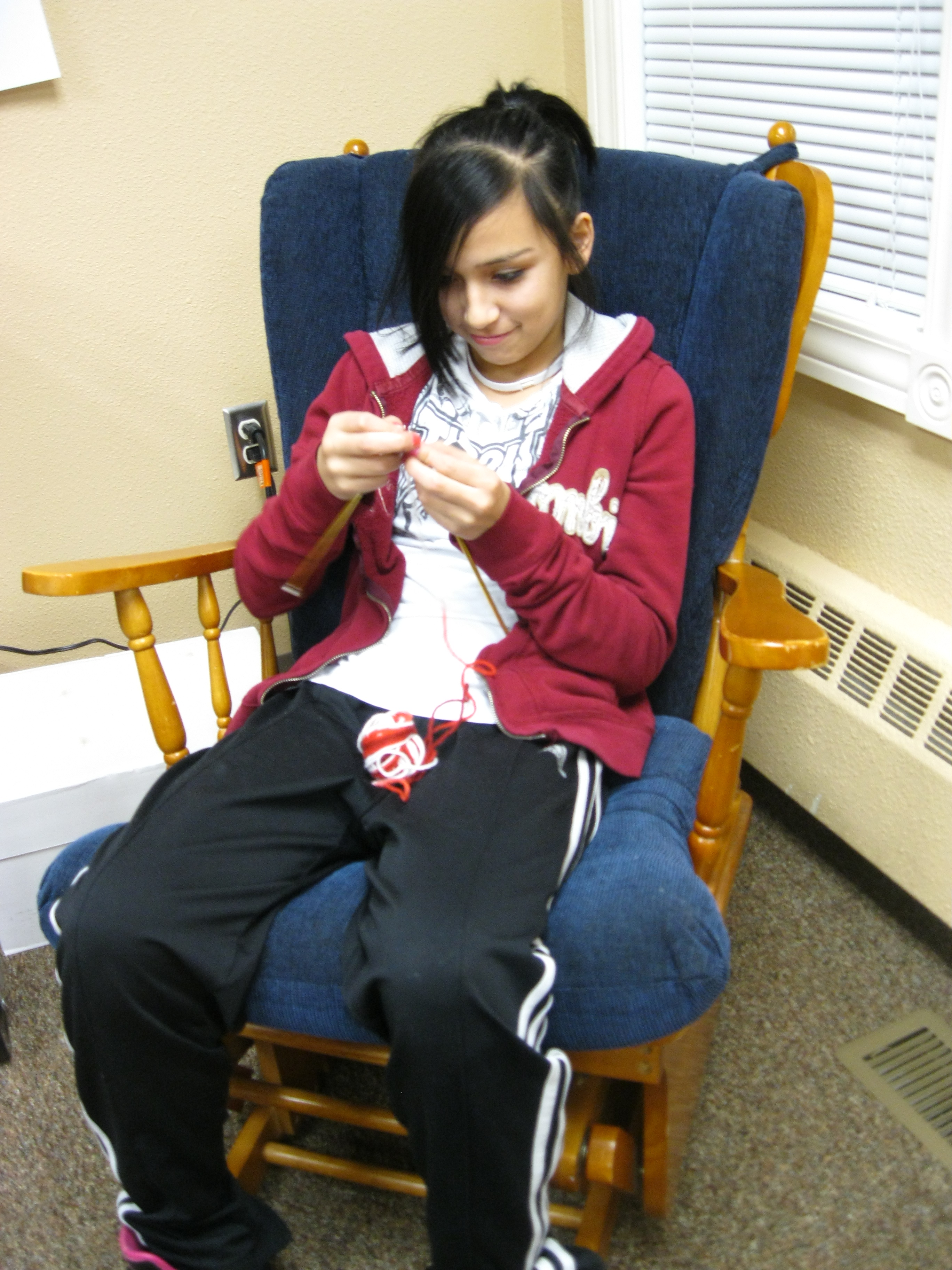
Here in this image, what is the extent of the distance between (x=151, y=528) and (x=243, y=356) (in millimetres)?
336

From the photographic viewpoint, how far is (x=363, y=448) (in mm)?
998

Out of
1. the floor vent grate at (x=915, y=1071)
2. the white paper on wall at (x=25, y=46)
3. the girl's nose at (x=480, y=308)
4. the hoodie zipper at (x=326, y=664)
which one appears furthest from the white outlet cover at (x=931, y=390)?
the white paper on wall at (x=25, y=46)

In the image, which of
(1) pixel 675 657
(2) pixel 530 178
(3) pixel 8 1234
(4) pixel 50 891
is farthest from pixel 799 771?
(3) pixel 8 1234

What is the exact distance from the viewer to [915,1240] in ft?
3.61

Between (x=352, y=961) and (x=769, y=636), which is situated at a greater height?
(x=769, y=636)

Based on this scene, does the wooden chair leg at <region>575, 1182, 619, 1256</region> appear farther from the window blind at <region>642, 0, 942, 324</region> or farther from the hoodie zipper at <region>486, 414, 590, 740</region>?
the window blind at <region>642, 0, 942, 324</region>

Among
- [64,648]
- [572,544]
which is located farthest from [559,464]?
[64,648]

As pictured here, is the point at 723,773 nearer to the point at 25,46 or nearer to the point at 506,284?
the point at 506,284

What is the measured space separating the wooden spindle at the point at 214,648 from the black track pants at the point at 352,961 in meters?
0.17

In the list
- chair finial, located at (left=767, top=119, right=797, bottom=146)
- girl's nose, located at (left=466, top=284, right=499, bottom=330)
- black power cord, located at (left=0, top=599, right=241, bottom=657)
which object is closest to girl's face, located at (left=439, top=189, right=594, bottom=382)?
girl's nose, located at (left=466, top=284, right=499, bottom=330)

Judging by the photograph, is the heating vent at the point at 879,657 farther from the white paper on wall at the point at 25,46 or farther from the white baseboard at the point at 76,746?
the white paper on wall at the point at 25,46

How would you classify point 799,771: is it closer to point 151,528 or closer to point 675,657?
point 675,657

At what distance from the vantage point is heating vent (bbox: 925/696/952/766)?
1285 mm

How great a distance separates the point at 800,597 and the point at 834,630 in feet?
0.24
